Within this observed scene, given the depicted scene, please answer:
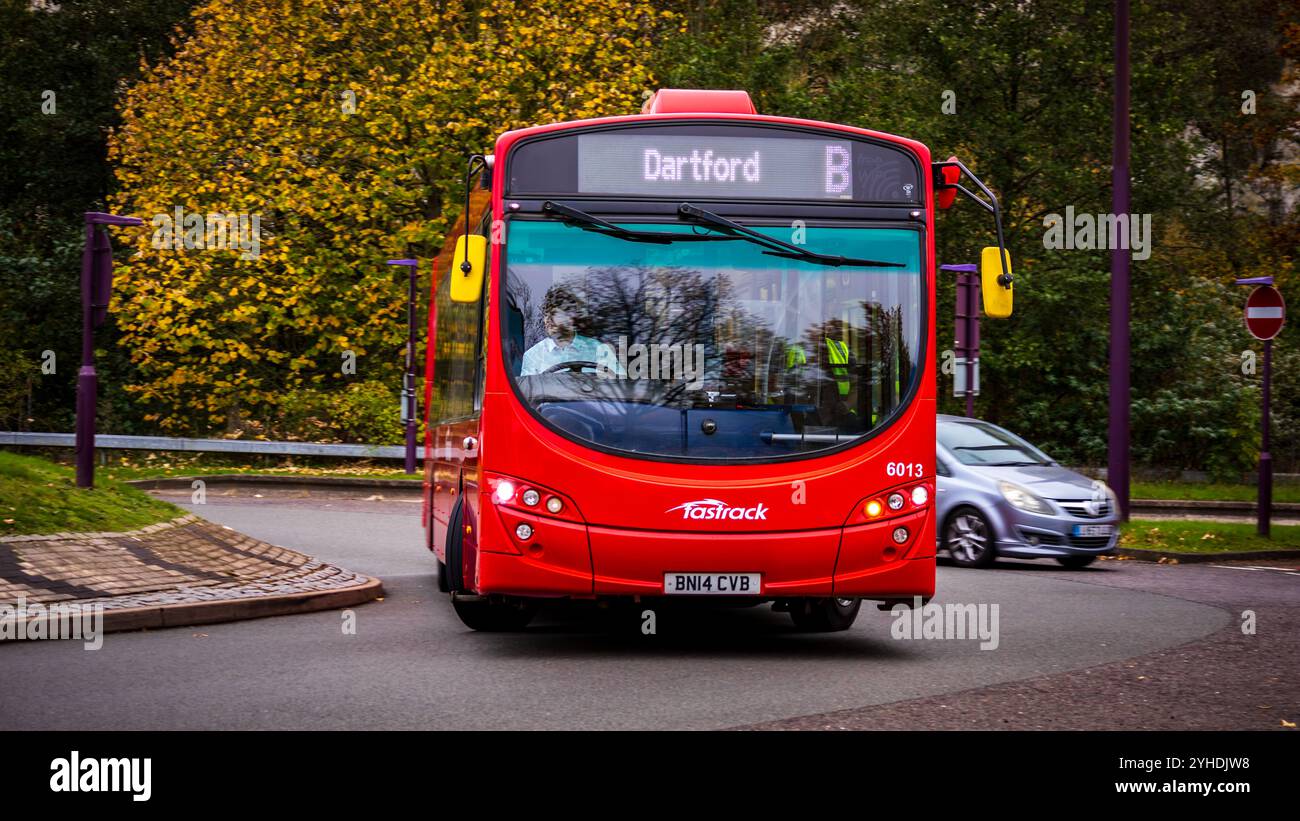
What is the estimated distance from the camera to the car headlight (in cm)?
1717

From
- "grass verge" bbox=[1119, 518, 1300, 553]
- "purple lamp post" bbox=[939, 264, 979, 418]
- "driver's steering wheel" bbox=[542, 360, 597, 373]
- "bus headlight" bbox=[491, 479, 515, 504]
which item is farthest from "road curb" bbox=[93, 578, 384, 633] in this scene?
"purple lamp post" bbox=[939, 264, 979, 418]

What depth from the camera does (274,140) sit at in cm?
3203

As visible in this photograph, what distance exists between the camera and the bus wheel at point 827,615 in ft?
37.2

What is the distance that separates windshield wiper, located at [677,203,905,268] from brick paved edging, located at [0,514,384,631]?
14.3ft

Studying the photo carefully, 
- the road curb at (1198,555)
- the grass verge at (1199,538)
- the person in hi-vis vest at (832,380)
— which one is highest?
the person in hi-vis vest at (832,380)

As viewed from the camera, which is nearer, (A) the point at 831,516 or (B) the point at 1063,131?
(A) the point at 831,516

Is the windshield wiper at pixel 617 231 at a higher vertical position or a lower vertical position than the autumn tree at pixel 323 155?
lower

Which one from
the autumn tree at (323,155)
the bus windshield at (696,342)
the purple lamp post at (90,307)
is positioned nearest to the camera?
the bus windshield at (696,342)

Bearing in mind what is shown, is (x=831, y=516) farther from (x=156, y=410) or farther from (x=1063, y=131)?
(x=156, y=410)

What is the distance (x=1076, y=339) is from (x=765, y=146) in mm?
24309

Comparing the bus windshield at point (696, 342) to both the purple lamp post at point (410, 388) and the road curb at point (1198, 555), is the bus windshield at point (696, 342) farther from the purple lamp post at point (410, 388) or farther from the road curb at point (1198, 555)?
the purple lamp post at point (410, 388)

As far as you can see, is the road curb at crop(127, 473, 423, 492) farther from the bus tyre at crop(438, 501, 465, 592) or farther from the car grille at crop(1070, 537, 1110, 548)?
the bus tyre at crop(438, 501, 465, 592)

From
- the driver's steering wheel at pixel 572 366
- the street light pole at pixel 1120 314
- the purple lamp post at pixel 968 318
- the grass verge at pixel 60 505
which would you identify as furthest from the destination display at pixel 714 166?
the purple lamp post at pixel 968 318

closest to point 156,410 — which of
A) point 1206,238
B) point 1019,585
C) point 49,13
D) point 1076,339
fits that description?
point 49,13
